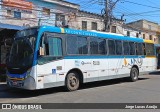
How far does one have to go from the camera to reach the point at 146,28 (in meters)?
51.2

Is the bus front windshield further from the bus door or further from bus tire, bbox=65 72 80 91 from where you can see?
bus tire, bbox=65 72 80 91

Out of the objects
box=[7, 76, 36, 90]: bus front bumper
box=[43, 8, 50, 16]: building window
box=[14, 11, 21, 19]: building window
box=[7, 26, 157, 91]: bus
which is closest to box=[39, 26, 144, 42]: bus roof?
box=[7, 26, 157, 91]: bus

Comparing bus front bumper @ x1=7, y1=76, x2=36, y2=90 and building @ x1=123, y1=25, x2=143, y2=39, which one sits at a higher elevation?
building @ x1=123, y1=25, x2=143, y2=39

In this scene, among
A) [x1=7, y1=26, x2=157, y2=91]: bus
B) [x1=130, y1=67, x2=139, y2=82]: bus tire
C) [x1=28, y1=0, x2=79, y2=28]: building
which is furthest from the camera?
[x1=28, y1=0, x2=79, y2=28]: building

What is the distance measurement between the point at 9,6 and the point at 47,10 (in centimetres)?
514

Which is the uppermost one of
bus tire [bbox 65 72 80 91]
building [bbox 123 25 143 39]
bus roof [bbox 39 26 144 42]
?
building [bbox 123 25 143 39]

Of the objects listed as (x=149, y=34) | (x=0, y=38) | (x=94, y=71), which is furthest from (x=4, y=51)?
(x=149, y=34)

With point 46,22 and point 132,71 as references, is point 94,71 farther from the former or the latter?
point 46,22

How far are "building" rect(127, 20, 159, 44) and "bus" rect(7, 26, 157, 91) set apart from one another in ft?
110

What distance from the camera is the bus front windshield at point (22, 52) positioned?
37.2 ft

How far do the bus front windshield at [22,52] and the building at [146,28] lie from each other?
38.5 metres

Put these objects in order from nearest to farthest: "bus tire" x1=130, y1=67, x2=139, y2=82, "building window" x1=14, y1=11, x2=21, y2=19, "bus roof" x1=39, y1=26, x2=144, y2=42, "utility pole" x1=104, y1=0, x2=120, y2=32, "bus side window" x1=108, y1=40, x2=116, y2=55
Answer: "bus roof" x1=39, y1=26, x2=144, y2=42 → "bus side window" x1=108, y1=40, x2=116, y2=55 → "bus tire" x1=130, y1=67, x2=139, y2=82 → "utility pole" x1=104, y1=0, x2=120, y2=32 → "building window" x1=14, y1=11, x2=21, y2=19

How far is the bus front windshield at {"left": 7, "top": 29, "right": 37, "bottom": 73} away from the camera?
11.3 metres

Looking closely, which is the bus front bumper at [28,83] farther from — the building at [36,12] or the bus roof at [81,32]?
the building at [36,12]
